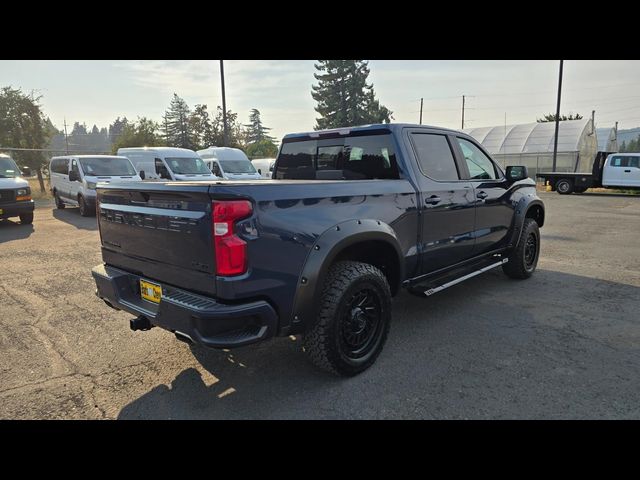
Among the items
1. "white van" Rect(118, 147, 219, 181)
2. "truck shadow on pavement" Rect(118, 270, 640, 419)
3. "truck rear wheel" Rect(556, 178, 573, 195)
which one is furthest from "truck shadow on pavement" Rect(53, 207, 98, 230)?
"truck rear wheel" Rect(556, 178, 573, 195)

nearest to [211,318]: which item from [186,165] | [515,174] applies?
[515,174]

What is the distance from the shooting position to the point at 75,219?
1218cm

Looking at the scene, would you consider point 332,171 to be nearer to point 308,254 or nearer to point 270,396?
point 308,254

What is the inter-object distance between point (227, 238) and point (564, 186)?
73.6ft

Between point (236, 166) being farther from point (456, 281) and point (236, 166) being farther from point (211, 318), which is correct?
point (211, 318)

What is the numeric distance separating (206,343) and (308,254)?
85 cm

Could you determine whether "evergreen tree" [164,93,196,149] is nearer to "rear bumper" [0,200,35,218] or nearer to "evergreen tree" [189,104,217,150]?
"evergreen tree" [189,104,217,150]

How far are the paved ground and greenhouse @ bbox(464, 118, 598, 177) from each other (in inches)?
1233

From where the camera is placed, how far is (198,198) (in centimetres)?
253

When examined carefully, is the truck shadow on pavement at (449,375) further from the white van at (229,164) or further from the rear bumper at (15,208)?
the white van at (229,164)

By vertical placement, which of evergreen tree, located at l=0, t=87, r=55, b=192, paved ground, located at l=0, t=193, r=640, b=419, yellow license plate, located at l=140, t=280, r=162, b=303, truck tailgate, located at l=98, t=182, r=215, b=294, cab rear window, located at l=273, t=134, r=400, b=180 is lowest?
paved ground, located at l=0, t=193, r=640, b=419

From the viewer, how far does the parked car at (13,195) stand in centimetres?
1029

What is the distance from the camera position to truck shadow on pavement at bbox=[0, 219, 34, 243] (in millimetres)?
9289
